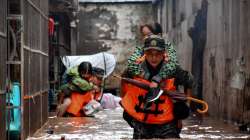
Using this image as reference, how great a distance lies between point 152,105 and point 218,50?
366 inches

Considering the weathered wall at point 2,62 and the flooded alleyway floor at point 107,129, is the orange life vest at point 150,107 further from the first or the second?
the flooded alleyway floor at point 107,129

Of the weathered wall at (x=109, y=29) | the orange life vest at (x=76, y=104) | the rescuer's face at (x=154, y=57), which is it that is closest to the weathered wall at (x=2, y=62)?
the rescuer's face at (x=154, y=57)

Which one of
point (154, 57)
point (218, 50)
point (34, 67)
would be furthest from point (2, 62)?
point (218, 50)

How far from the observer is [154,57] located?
22.3 ft

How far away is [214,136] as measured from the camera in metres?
10.7

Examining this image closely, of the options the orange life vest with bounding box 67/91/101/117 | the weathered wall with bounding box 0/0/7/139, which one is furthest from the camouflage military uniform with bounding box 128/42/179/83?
the orange life vest with bounding box 67/91/101/117

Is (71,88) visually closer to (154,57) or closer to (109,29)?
(154,57)

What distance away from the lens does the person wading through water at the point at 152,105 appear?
22.3ft

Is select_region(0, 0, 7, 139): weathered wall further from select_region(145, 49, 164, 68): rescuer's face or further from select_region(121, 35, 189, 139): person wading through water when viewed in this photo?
select_region(145, 49, 164, 68): rescuer's face

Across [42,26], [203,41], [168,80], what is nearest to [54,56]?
[203,41]

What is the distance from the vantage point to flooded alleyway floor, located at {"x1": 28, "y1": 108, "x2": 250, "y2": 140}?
10.4 m

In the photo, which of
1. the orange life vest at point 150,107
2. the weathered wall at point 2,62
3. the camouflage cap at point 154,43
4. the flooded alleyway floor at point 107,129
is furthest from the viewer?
the flooded alleyway floor at point 107,129

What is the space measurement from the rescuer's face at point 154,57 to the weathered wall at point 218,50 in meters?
6.09

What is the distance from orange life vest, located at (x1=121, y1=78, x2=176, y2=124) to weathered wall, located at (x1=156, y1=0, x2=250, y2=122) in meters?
5.98
